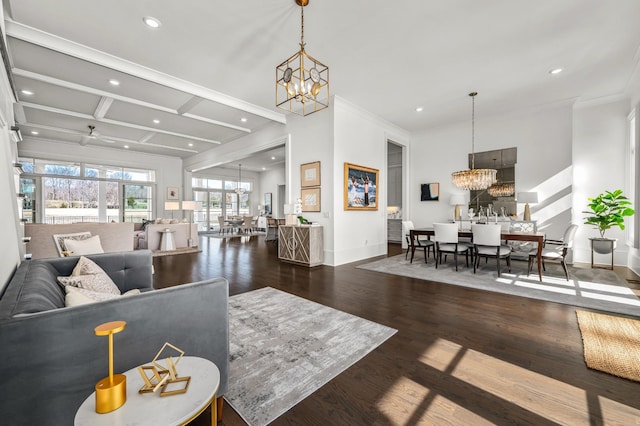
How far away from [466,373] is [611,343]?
4.82 ft

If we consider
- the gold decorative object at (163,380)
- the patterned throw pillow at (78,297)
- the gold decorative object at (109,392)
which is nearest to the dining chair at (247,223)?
the patterned throw pillow at (78,297)

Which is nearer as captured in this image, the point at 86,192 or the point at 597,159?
the point at 597,159

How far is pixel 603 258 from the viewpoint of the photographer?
5.43 metres

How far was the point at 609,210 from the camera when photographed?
5051mm

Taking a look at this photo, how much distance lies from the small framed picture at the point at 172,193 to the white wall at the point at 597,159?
40.1ft

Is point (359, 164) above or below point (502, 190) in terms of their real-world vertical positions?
above

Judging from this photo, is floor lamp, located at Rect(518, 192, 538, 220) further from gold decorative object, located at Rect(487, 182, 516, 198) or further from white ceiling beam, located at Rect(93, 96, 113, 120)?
white ceiling beam, located at Rect(93, 96, 113, 120)

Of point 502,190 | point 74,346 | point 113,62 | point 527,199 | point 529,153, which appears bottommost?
point 74,346

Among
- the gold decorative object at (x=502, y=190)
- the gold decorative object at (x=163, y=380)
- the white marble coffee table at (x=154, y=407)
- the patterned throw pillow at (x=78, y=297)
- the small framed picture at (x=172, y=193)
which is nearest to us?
the white marble coffee table at (x=154, y=407)

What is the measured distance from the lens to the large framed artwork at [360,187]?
18.9 feet

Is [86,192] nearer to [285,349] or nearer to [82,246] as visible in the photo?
[82,246]

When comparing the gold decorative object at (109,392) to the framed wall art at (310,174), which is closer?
the gold decorative object at (109,392)

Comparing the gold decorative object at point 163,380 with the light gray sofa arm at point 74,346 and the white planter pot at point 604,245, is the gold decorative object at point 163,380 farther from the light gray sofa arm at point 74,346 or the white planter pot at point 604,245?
the white planter pot at point 604,245

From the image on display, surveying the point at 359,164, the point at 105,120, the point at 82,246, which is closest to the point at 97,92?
the point at 105,120
